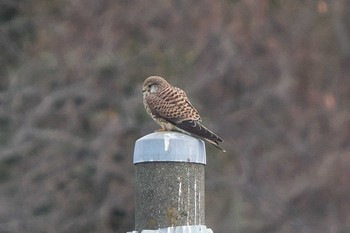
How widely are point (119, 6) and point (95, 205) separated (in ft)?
8.20

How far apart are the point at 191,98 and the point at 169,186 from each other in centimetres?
1053

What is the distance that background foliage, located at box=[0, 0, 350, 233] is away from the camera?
1378cm

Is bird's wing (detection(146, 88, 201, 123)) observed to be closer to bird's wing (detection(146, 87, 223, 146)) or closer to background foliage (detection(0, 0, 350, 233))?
bird's wing (detection(146, 87, 223, 146))

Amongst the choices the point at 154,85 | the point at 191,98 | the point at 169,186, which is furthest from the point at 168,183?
the point at 191,98

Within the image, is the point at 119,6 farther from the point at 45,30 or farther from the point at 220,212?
the point at 220,212

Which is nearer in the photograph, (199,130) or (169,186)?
(169,186)

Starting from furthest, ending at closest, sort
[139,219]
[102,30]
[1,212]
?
1. [102,30]
2. [1,212]
3. [139,219]

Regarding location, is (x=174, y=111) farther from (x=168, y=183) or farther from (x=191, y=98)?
(x=191, y=98)

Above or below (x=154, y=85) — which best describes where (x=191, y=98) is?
above

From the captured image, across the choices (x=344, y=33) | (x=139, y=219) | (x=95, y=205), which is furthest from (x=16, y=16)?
(x=139, y=219)

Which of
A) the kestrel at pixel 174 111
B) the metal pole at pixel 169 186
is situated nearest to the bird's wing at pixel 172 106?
the kestrel at pixel 174 111

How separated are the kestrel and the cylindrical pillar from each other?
0.81 metres

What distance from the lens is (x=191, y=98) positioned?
1466 cm

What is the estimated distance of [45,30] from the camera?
1512 centimetres
